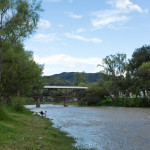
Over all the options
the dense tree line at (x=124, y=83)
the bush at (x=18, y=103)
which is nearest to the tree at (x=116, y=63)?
the dense tree line at (x=124, y=83)

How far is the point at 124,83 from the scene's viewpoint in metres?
67.1

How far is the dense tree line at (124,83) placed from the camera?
62.8 m

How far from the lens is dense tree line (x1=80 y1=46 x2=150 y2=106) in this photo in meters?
62.8

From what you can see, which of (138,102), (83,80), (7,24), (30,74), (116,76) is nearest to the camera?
(7,24)

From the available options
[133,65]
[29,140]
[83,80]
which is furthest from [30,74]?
[83,80]

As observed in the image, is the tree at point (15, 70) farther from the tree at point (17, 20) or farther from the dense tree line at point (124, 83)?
the dense tree line at point (124, 83)

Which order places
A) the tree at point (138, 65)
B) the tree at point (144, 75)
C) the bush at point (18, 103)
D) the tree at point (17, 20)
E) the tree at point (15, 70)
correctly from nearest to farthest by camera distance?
the tree at point (17, 20)
the bush at point (18, 103)
the tree at point (15, 70)
the tree at point (144, 75)
the tree at point (138, 65)

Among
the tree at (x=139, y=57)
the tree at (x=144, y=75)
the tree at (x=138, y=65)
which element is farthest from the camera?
the tree at (x=139, y=57)

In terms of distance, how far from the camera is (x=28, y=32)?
715 inches

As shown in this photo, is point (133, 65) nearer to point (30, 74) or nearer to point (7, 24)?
point (30, 74)

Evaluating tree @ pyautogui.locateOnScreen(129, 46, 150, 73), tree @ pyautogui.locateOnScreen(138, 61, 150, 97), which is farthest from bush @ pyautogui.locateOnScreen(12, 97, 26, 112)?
tree @ pyautogui.locateOnScreen(129, 46, 150, 73)

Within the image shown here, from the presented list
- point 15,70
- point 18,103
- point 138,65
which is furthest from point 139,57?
point 18,103

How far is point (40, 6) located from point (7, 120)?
9.22 meters

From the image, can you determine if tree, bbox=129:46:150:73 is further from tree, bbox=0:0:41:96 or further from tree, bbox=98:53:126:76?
tree, bbox=0:0:41:96
